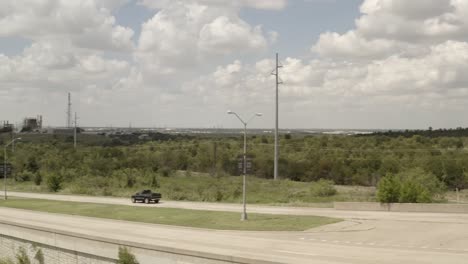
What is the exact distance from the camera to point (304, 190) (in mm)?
72688

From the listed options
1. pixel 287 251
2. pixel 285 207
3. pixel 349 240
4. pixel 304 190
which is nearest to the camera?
pixel 287 251

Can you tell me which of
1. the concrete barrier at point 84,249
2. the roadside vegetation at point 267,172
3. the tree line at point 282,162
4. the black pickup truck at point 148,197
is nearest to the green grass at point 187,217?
the black pickup truck at point 148,197

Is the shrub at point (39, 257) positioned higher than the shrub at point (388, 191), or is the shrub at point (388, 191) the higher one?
the shrub at point (388, 191)

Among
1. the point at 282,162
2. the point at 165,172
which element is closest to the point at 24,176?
the point at 165,172

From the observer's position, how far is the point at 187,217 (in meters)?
46.2

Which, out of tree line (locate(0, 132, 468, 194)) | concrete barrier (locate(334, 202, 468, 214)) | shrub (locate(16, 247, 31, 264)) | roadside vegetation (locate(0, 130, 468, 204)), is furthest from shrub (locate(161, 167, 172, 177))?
shrub (locate(16, 247, 31, 264))

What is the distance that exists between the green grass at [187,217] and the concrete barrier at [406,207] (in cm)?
745

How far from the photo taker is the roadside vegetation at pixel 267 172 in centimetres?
6669

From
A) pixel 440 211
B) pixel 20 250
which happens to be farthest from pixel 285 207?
pixel 20 250

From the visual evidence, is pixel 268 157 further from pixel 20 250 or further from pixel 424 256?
pixel 424 256

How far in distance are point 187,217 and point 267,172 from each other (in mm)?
66242

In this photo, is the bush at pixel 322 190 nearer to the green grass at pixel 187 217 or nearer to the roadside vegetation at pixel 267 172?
the roadside vegetation at pixel 267 172

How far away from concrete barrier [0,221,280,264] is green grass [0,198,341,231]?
420 inches

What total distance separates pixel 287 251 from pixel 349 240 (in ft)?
19.0
